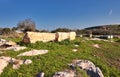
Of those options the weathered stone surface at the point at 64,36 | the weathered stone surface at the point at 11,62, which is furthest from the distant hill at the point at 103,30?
the weathered stone surface at the point at 11,62

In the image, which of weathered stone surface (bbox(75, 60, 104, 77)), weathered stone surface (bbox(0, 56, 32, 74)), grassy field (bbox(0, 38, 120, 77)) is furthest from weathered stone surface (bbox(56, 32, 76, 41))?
weathered stone surface (bbox(0, 56, 32, 74))

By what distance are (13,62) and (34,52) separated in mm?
2802

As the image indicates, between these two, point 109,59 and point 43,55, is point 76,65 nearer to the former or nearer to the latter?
point 43,55

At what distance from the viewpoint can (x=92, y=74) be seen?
14297 mm

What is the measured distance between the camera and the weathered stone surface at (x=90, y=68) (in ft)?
47.0

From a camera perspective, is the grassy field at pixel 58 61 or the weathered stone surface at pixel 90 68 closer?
the grassy field at pixel 58 61

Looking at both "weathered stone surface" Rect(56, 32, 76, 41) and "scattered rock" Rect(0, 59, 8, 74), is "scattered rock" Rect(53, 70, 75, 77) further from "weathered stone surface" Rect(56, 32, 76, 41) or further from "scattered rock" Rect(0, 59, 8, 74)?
"weathered stone surface" Rect(56, 32, 76, 41)

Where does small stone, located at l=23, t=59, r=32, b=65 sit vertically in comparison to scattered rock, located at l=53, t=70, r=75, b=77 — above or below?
above

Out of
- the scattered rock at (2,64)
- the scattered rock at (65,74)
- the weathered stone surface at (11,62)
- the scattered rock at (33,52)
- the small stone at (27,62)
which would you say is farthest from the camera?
the scattered rock at (33,52)

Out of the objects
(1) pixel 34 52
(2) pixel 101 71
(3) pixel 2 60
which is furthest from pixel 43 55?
(2) pixel 101 71

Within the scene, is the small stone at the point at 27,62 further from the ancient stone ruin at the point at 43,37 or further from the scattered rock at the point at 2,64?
the ancient stone ruin at the point at 43,37

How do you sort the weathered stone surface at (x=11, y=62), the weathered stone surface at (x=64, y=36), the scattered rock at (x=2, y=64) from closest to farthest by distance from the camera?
the scattered rock at (x=2, y=64)
the weathered stone surface at (x=11, y=62)
the weathered stone surface at (x=64, y=36)

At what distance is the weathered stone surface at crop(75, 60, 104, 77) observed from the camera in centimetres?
1433

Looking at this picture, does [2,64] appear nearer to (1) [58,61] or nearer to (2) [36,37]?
(1) [58,61]
